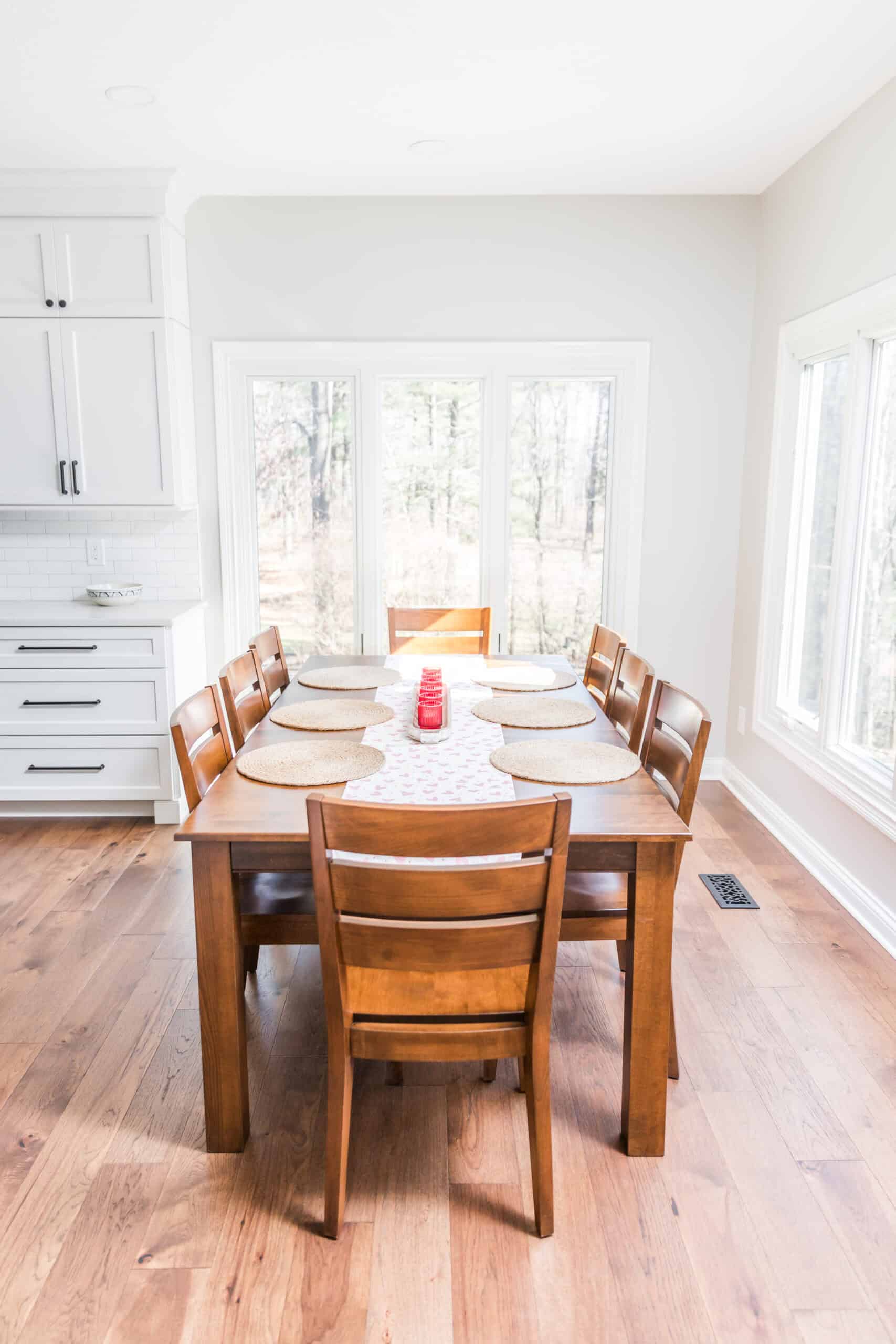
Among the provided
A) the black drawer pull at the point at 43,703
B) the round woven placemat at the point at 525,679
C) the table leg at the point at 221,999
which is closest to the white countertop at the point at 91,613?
the black drawer pull at the point at 43,703

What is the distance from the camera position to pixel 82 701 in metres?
3.82

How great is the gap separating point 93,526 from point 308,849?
2.97m

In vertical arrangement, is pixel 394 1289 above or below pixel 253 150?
below

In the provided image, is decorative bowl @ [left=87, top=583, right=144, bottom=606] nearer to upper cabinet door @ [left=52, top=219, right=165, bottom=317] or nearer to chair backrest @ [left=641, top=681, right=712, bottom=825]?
upper cabinet door @ [left=52, top=219, right=165, bottom=317]

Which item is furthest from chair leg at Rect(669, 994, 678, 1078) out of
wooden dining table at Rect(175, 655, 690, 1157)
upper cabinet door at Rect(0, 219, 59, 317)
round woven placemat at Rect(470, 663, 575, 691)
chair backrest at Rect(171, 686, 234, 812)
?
upper cabinet door at Rect(0, 219, 59, 317)

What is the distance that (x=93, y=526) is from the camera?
4.27 m

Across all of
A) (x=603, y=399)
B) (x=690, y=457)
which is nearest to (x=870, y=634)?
(x=690, y=457)

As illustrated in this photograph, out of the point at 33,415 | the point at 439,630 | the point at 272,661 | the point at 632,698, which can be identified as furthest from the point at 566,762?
the point at 33,415

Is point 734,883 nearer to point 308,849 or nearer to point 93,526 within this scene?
point 308,849

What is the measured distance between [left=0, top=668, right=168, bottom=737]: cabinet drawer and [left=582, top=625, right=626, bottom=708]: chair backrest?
173 centimetres

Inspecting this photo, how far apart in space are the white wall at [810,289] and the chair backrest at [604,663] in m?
0.95

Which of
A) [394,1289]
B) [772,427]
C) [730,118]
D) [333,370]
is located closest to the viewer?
[394,1289]

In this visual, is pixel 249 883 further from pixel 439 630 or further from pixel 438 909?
pixel 439 630

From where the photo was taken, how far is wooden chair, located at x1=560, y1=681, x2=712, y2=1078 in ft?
6.80
